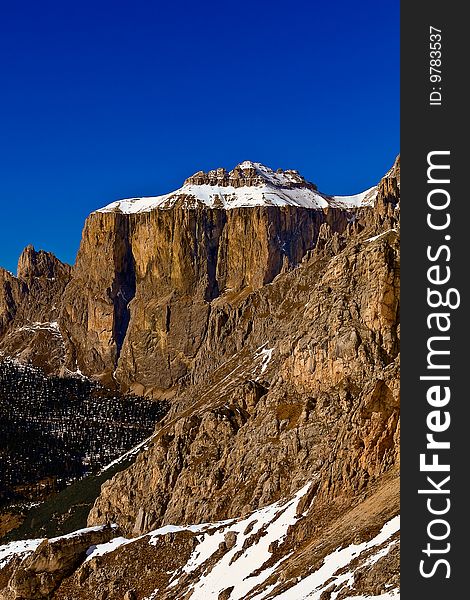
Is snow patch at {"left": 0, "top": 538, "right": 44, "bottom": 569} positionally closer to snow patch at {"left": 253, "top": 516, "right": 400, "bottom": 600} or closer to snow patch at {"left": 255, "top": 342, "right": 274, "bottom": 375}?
snow patch at {"left": 255, "top": 342, "right": 274, "bottom": 375}

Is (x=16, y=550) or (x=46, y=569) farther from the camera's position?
(x=16, y=550)

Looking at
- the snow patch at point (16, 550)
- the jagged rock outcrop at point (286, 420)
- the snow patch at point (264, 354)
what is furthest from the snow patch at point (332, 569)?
the snow patch at point (264, 354)

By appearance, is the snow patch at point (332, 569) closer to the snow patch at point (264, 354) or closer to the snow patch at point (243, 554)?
the snow patch at point (243, 554)

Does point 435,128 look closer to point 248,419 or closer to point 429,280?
point 429,280

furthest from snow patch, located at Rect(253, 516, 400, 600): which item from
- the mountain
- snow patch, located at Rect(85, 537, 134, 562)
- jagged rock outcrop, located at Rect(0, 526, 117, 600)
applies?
jagged rock outcrop, located at Rect(0, 526, 117, 600)

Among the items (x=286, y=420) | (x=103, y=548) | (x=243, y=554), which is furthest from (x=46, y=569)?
(x=286, y=420)

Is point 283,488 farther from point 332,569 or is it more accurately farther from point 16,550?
point 16,550

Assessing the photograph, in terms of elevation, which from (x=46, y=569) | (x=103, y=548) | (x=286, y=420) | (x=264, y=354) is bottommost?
(x=46, y=569)

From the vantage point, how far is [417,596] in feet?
86.4

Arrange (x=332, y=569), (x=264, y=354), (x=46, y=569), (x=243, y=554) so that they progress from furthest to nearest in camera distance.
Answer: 1. (x=264, y=354)
2. (x=46, y=569)
3. (x=243, y=554)
4. (x=332, y=569)

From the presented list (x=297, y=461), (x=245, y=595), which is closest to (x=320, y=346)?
(x=297, y=461)

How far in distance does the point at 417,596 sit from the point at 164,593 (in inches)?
2417

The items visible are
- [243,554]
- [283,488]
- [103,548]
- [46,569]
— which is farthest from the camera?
[103,548]

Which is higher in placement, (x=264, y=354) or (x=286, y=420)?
(x=264, y=354)
